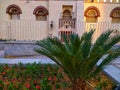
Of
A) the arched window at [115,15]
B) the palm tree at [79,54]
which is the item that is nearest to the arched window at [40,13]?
the arched window at [115,15]

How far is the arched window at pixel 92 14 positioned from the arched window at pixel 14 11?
18.4 feet

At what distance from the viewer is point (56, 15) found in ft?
73.5

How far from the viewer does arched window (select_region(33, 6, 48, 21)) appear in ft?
74.6

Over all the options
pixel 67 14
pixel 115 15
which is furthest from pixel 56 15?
pixel 115 15

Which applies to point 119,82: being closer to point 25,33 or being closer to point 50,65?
point 50,65

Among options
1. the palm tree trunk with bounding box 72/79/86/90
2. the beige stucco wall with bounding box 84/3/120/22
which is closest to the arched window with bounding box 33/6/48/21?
the beige stucco wall with bounding box 84/3/120/22

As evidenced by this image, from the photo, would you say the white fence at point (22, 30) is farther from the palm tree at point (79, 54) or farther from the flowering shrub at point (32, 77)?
the palm tree at point (79, 54)

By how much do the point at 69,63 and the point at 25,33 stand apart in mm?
14391

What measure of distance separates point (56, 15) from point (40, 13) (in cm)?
154

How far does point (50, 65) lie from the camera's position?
10.3 metres

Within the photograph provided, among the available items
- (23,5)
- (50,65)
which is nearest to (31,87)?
(50,65)

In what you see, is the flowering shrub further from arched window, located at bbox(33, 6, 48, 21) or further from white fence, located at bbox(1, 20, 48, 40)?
arched window, located at bbox(33, 6, 48, 21)

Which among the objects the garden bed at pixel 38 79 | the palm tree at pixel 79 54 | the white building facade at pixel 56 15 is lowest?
the garden bed at pixel 38 79

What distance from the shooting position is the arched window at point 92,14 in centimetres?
2338
